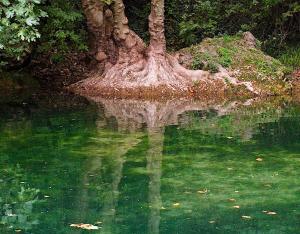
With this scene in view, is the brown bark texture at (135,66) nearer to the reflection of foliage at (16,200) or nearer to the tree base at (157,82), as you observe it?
the tree base at (157,82)

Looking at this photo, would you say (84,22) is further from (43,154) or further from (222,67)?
(43,154)

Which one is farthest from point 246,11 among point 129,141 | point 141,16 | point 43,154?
point 43,154

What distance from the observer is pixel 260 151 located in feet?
29.0

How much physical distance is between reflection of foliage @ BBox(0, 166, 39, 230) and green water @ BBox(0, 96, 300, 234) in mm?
10

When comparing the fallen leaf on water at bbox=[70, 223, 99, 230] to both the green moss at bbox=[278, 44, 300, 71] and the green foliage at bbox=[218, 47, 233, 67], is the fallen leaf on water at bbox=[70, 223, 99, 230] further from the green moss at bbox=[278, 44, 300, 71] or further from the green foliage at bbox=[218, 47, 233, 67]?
the green moss at bbox=[278, 44, 300, 71]

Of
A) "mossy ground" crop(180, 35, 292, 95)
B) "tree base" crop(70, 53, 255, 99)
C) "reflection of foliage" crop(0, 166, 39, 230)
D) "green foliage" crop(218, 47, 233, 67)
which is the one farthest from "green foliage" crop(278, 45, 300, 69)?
"reflection of foliage" crop(0, 166, 39, 230)

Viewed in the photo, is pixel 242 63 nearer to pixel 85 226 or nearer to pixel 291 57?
pixel 291 57

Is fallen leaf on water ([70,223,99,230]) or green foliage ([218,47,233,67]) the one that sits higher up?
green foliage ([218,47,233,67])

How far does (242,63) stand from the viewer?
618 inches

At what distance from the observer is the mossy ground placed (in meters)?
15.4

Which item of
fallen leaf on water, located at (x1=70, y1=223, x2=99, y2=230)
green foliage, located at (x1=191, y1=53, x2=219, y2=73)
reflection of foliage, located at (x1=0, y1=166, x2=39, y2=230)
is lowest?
fallen leaf on water, located at (x1=70, y1=223, x2=99, y2=230)

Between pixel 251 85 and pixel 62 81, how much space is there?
489cm

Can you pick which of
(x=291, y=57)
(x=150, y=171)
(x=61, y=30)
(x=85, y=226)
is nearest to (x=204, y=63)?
(x=291, y=57)

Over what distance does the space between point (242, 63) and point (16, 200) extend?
10102mm
